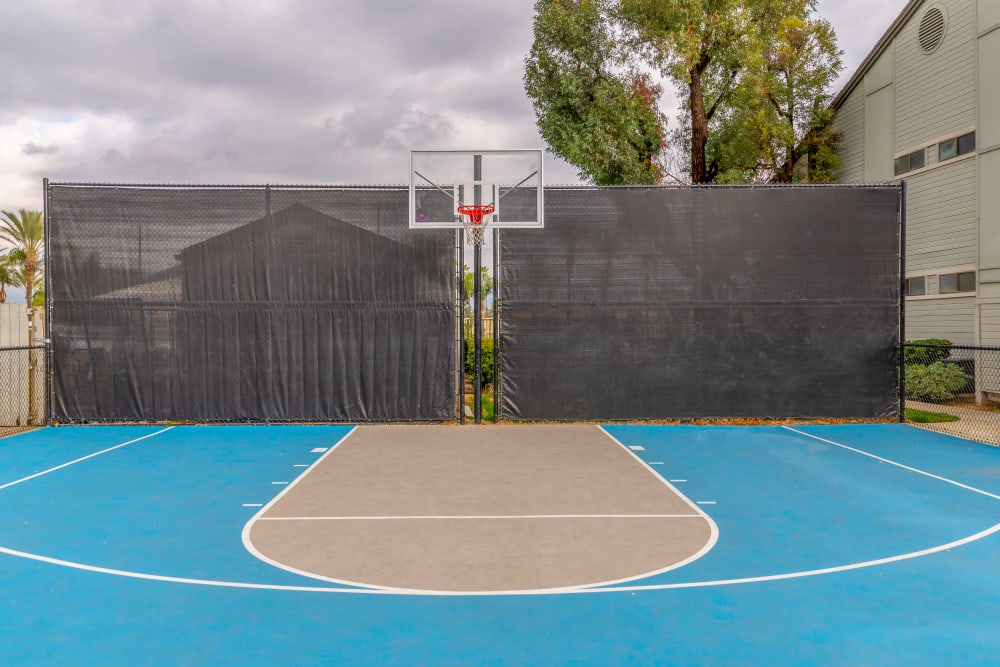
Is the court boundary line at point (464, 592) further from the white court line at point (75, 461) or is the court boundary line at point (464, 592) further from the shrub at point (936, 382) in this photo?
the shrub at point (936, 382)

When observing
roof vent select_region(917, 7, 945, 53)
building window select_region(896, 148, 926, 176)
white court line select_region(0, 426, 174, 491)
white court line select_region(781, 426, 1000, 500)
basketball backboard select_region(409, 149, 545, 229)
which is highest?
roof vent select_region(917, 7, 945, 53)

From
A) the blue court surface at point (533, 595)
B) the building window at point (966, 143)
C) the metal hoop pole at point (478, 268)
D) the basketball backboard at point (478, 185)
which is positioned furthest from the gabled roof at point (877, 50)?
the blue court surface at point (533, 595)

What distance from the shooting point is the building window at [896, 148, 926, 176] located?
49.5 feet

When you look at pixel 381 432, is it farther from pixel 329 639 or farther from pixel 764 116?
pixel 764 116

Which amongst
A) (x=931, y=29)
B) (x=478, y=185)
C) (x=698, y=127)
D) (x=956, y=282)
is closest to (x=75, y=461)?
(x=478, y=185)

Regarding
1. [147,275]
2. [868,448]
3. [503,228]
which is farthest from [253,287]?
[868,448]

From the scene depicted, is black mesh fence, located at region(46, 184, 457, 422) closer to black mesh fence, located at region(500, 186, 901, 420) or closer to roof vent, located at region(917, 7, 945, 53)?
black mesh fence, located at region(500, 186, 901, 420)

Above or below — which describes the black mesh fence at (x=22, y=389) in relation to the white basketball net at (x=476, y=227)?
below

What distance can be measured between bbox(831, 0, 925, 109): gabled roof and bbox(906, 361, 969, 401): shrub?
807 centimetres

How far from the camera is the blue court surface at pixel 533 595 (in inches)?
144

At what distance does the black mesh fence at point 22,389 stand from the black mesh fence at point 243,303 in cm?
37

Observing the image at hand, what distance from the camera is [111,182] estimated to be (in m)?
10.7

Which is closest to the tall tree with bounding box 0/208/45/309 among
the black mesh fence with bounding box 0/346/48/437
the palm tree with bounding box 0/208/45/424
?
the palm tree with bounding box 0/208/45/424

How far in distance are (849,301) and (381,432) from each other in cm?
799
